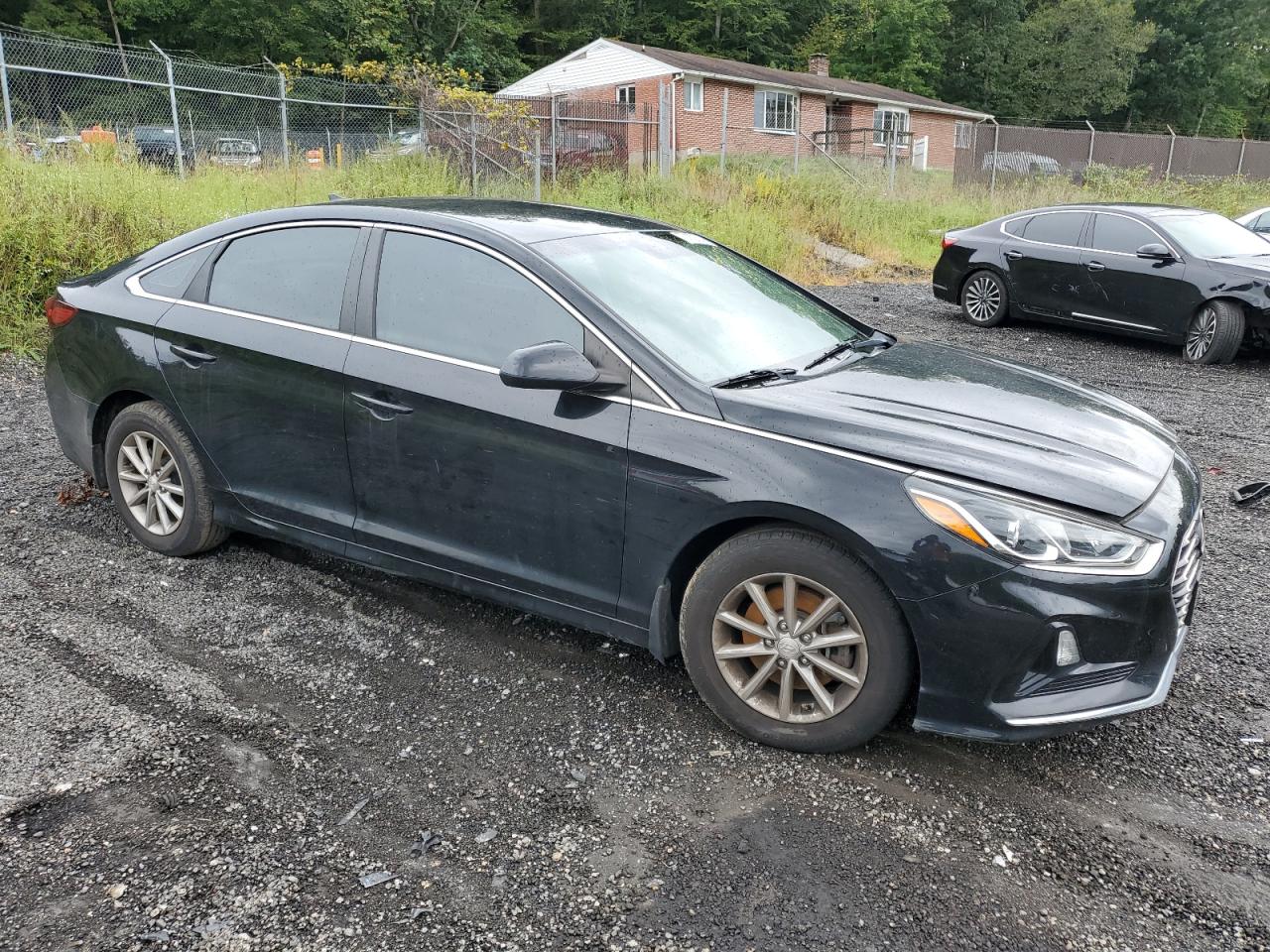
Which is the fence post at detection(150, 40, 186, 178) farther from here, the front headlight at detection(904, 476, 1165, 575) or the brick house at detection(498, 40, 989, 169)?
the brick house at detection(498, 40, 989, 169)

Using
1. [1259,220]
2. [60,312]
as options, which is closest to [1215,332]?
A: [1259,220]

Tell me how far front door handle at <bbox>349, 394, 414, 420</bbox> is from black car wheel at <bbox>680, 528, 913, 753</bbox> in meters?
1.26

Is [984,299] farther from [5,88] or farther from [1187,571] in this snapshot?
[5,88]

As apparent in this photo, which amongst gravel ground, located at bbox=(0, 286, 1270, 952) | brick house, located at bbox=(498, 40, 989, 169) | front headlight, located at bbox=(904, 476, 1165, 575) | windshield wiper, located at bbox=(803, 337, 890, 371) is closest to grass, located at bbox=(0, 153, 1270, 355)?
gravel ground, located at bbox=(0, 286, 1270, 952)

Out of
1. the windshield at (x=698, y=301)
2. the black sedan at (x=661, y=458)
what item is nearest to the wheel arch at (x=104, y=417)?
the black sedan at (x=661, y=458)

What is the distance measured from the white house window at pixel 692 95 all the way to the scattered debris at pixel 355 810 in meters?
36.2

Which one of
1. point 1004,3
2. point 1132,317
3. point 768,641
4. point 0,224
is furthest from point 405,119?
point 1004,3

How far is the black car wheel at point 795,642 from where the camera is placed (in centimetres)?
289

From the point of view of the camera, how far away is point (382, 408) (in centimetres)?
365

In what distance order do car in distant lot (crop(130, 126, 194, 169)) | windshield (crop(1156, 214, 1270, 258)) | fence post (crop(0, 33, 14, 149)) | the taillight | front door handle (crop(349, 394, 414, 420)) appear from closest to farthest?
front door handle (crop(349, 394, 414, 420)) → the taillight → windshield (crop(1156, 214, 1270, 258)) → fence post (crop(0, 33, 14, 149)) → car in distant lot (crop(130, 126, 194, 169))

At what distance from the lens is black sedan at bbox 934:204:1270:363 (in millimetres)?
9484

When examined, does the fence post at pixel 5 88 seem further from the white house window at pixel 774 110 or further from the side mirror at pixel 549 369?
the white house window at pixel 774 110

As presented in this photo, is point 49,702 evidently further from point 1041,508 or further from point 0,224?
point 0,224

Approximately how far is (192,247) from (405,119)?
13.8m
